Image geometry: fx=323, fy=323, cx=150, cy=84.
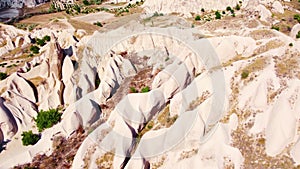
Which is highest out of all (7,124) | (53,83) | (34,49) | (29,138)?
(53,83)

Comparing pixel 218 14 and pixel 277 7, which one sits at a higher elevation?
pixel 277 7

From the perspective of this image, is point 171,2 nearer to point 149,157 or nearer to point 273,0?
point 273,0

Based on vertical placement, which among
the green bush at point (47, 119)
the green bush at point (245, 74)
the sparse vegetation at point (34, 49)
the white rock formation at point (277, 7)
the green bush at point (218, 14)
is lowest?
the green bush at point (47, 119)

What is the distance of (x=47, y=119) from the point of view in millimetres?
37594

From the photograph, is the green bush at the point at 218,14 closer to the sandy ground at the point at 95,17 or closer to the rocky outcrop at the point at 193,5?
the rocky outcrop at the point at 193,5

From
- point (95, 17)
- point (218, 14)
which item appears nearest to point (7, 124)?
point (218, 14)

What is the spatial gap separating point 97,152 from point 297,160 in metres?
17.2

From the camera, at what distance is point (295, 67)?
31.1m

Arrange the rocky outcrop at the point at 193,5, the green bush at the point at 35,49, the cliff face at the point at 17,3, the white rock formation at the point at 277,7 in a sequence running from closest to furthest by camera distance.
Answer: the green bush at the point at 35,49 → the white rock formation at the point at 277,7 → the rocky outcrop at the point at 193,5 → the cliff face at the point at 17,3

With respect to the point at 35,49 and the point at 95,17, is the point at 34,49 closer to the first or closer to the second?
the point at 35,49

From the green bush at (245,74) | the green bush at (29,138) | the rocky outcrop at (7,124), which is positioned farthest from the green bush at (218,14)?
the rocky outcrop at (7,124)

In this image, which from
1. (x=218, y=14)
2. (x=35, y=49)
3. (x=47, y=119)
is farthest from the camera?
(x=218, y=14)

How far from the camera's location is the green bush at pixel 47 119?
3747 centimetres

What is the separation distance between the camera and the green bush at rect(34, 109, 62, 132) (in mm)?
37469
